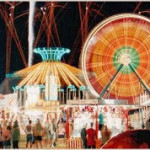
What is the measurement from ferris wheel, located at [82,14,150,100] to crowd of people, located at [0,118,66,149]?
4.24 feet

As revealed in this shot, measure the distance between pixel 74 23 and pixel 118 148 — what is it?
17.3 ft

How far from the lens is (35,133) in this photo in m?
9.68

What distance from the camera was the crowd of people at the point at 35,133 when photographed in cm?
939

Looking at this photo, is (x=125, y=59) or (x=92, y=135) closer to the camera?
(x=92, y=135)

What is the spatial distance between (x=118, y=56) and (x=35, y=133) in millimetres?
2839

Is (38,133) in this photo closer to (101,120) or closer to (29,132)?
(29,132)

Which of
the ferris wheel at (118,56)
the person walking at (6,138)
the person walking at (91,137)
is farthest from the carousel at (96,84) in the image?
the person walking at (6,138)

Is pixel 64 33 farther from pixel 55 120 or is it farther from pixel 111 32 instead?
pixel 55 120

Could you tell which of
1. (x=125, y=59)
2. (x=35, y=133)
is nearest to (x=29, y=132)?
(x=35, y=133)

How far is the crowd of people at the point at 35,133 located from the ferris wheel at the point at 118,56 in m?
1.29

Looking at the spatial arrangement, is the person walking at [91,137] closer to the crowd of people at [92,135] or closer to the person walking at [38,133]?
the crowd of people at [92,135]

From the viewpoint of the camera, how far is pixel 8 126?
9.71m

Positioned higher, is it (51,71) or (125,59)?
(125,59)

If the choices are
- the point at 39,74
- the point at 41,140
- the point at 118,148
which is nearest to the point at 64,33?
the point at 39,74
